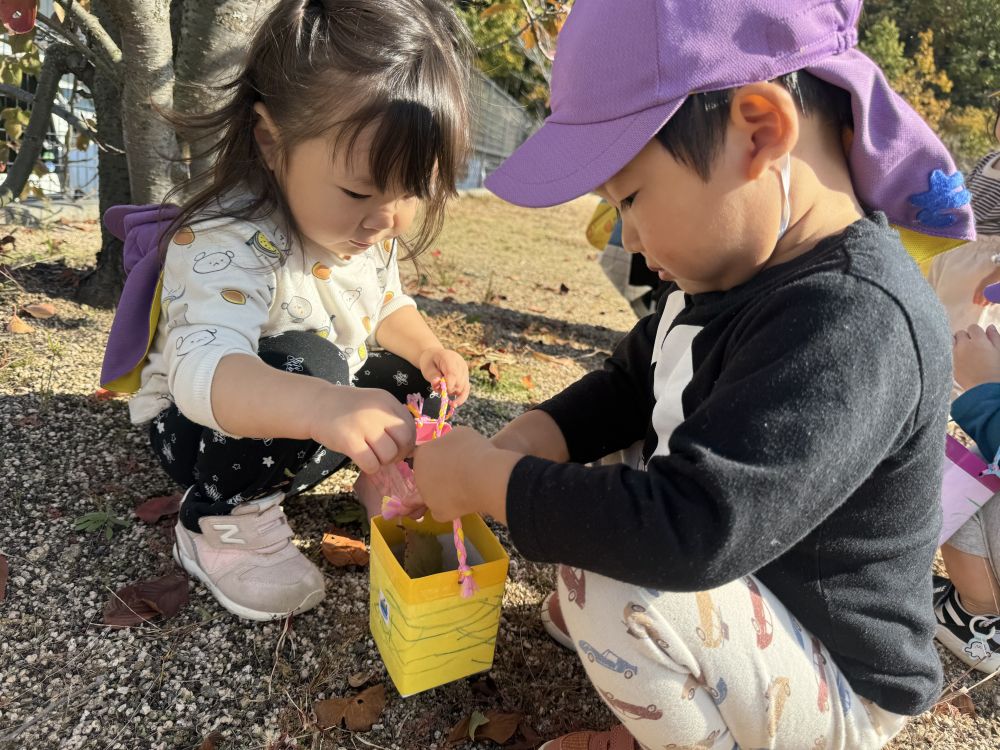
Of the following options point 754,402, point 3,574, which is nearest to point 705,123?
point 754,402

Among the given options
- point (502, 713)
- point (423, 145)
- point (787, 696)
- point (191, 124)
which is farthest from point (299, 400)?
point (191, 124)

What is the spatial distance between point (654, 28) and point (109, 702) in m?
1.50

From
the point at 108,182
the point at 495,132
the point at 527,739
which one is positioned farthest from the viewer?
the point at 495,132

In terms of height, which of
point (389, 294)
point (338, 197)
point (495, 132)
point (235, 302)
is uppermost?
point (338, 197)

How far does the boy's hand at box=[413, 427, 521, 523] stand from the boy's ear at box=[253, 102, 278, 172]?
0.86m

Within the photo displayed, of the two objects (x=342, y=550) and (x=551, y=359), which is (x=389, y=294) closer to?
(x=342, y=550)

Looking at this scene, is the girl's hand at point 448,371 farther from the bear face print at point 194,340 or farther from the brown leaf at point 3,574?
the brown leaf at point 3,574

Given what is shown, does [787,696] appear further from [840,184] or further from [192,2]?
[192,2]

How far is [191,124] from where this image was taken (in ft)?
6.84

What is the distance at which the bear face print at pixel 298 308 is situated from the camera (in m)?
1.81

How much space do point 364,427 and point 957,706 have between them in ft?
5.10

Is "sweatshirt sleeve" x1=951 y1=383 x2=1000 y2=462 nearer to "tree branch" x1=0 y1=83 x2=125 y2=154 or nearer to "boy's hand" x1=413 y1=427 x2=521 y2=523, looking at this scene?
"boy's hand" x1=413 y1=427 x2=521 y2=523

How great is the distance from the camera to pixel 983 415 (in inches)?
75.0

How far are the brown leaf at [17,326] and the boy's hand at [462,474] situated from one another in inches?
75.0
